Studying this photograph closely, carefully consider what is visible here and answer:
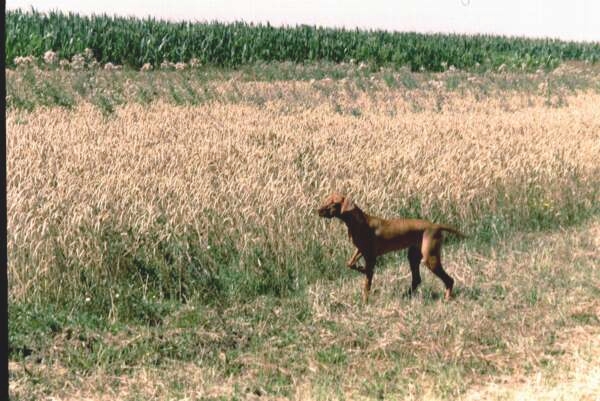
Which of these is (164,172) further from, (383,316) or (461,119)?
(461,119)

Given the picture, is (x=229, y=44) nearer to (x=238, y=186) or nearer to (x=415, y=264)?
(x=238, y=186)

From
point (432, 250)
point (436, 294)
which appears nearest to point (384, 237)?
point (432, 250)

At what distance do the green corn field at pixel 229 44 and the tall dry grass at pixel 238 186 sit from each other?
13624mm

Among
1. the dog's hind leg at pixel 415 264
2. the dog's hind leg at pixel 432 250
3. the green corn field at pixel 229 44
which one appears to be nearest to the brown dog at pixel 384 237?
the dog's hind leg at pixel 432 250

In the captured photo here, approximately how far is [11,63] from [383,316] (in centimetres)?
1921

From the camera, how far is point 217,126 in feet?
39.0

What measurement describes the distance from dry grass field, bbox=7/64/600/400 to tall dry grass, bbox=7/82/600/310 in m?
0.02

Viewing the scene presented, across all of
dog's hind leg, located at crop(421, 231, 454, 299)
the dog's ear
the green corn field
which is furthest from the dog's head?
the green corn field

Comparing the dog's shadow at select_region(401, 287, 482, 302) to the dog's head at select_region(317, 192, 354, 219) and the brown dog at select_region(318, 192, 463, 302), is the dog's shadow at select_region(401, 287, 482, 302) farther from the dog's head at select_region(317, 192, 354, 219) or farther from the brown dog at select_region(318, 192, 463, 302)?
the dog's head at select_region(317, 192, 354, 219)

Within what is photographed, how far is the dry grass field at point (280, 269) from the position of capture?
5109 mm

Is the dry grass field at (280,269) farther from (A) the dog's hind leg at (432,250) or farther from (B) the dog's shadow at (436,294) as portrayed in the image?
(A) the dog's hind leg at (432,250)

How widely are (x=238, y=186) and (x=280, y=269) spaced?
45.2 inches

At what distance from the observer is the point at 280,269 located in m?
6.90

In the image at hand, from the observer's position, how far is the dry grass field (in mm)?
5109
